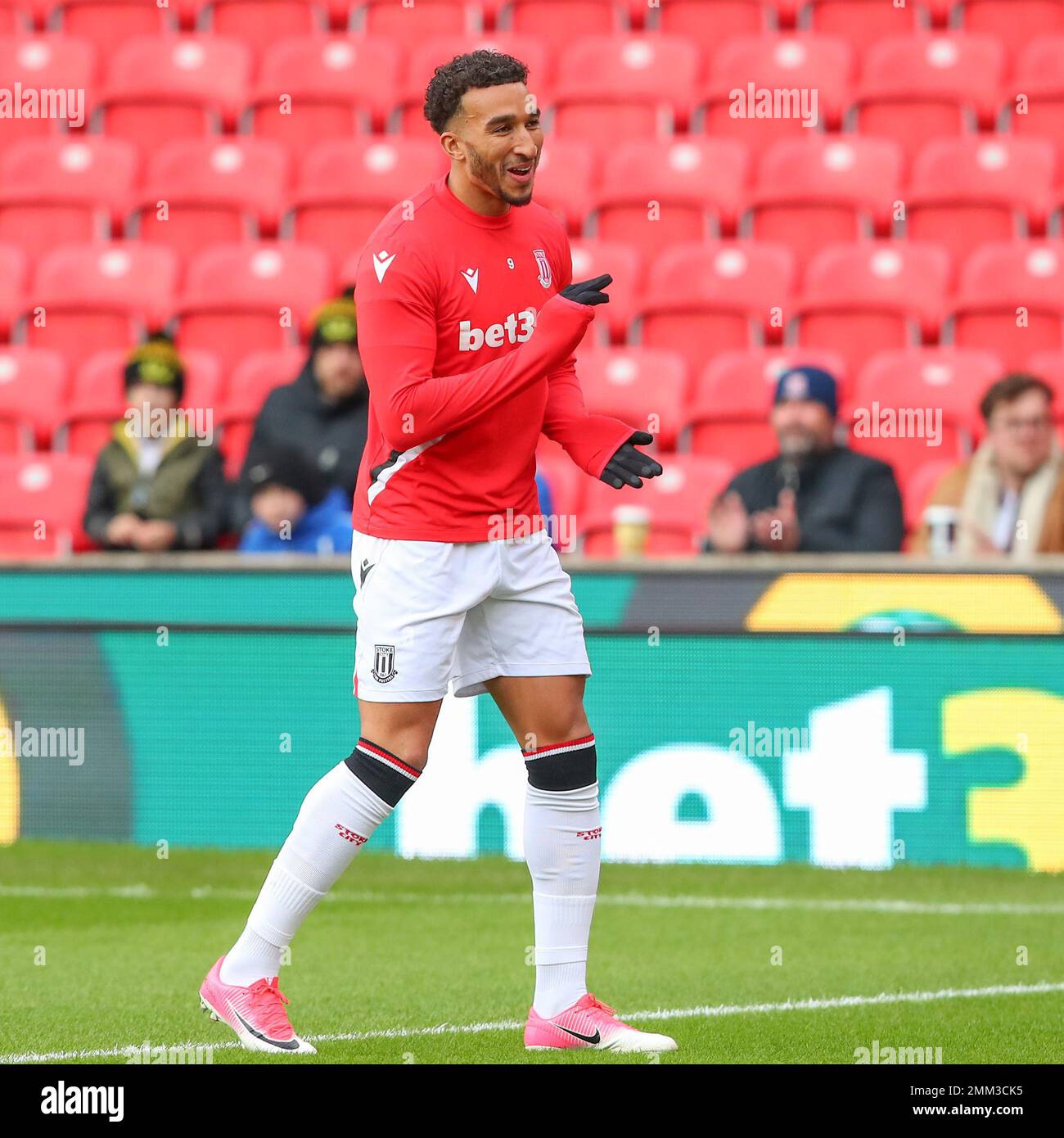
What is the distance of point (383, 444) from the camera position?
14.1ft

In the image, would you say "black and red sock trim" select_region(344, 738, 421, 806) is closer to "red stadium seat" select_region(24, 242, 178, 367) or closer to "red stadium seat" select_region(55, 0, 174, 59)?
"red stadium seat" select_region(24, 242, 178, 367)

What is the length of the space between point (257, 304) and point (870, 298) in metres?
3.16

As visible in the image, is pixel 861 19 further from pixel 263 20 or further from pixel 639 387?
pixel 263 20

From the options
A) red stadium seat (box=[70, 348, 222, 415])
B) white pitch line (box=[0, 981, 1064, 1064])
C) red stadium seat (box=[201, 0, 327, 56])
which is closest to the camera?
white pitch line (box=[0, 981, 1064, 1064])

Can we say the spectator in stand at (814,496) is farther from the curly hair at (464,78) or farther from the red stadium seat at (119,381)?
the curly hair at (464,78)

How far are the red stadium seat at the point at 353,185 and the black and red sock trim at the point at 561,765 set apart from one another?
7.04 m

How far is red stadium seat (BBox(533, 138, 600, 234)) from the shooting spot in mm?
10906

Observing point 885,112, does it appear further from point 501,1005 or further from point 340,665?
point 501,1005

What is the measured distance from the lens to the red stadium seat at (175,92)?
39.7ft

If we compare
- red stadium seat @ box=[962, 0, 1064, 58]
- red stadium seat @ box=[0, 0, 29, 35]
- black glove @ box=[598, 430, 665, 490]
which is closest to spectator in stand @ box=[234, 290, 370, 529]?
black glove @ box=[598, 430, 665, 490]

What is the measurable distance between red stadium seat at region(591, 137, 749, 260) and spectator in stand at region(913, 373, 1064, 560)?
3.51 m

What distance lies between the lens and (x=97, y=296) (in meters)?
11.0

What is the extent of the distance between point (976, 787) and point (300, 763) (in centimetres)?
242
